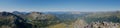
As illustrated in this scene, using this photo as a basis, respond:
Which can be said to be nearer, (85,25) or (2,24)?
(85,25)

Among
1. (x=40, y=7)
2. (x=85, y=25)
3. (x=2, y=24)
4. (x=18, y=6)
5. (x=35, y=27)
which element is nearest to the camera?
(x=18, y=6)

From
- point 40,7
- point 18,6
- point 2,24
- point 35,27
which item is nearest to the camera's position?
point 18,6

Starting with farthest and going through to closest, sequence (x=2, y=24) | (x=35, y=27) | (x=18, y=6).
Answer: (x=35, y=27) < (x=2, y=24) < (x=18, y=6)

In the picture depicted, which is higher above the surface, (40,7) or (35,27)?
(40,7)

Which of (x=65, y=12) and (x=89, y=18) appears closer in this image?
(x=65, y=12)

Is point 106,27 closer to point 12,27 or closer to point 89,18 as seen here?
point 89,18

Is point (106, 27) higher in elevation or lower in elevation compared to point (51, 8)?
lower

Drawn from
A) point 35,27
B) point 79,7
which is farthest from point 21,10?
point 35,27

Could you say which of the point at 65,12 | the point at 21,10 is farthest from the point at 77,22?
the point at 21,10

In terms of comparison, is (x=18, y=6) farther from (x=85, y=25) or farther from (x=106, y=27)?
(x=106, y=27)
